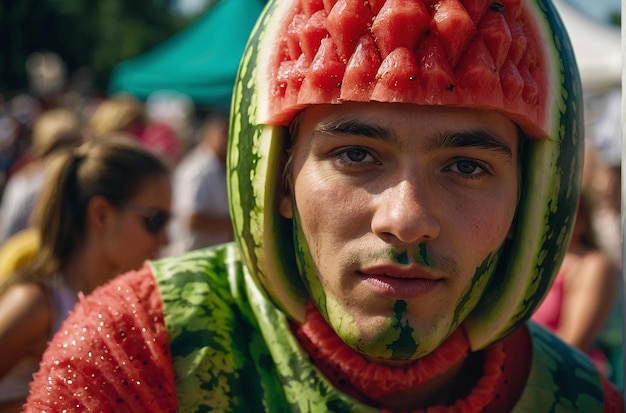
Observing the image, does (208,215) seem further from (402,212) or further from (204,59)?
(402,212)

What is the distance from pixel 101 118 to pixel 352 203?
5.79 metres

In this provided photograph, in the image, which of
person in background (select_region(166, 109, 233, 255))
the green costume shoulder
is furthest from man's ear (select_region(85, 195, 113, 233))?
person in background (select_region(166, 109, 233, 255))

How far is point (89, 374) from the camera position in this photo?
1.98 m

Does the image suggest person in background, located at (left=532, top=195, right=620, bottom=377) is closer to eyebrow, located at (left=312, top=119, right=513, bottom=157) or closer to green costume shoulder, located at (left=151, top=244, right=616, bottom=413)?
green costume shoulder, located at (left=151, top=244, right=616, bottom=413)

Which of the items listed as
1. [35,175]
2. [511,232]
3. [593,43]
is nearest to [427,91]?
[511,232]

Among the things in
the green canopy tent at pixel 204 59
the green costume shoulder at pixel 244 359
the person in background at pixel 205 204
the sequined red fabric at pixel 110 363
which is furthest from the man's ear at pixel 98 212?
the green canopy tent at pixel 204 59

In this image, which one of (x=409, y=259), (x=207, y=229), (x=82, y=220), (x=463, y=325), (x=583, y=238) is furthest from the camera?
(x=207, y=229)

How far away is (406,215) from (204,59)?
22.8ft

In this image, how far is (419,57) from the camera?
5.87ft

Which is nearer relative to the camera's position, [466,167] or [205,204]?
[466,167]

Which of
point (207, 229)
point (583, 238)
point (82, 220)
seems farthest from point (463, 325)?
point (207, 229)

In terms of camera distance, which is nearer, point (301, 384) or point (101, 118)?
point (301, 384)

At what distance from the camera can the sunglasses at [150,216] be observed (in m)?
3.91

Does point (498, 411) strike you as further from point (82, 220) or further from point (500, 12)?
point (82, 220)
